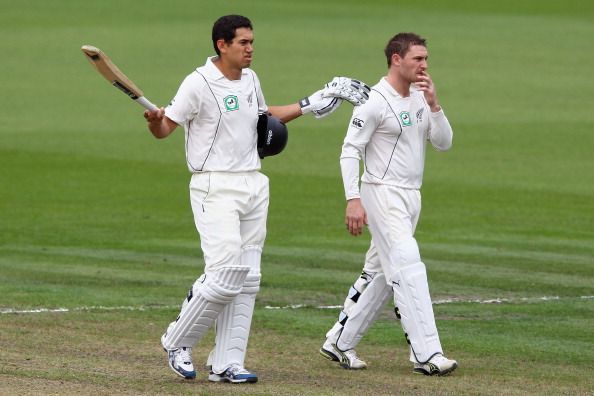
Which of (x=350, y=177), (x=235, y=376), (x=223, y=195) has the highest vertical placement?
(x=350, y=177)

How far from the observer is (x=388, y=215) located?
1025 cm

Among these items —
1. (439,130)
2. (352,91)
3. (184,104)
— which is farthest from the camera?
(439,130)

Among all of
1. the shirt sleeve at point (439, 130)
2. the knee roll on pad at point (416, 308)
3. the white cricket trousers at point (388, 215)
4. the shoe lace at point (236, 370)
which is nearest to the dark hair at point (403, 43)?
the shirt sleeve at point (439, 130)

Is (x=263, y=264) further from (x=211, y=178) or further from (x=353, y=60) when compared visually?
(x=353, y=60)

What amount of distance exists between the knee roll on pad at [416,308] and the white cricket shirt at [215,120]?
125 centimetres

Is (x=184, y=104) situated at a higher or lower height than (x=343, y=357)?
higher

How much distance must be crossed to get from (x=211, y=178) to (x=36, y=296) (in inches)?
175

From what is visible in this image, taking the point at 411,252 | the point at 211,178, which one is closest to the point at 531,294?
the point at 411,252

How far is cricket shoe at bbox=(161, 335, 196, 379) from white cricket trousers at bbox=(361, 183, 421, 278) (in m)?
1.48

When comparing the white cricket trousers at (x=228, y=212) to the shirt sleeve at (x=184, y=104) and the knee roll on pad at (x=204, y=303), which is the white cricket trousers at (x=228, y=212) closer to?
the knee roll on pad at (x=204, y=303)

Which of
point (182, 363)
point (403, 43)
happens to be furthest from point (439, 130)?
point (182, 363)

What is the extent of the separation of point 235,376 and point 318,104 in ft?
6.57

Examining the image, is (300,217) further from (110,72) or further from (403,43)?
(110,72)

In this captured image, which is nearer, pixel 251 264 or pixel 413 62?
pixel 251 264
